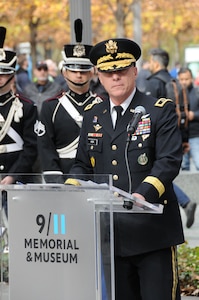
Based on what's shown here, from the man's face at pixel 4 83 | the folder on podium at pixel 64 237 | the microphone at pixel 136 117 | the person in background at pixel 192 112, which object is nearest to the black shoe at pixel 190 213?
the person in background at pixel 192 112

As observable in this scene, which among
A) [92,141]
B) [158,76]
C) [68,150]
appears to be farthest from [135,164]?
[158,76]

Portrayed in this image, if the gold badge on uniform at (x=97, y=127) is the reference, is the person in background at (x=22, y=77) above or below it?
above

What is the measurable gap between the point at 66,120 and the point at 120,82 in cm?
231

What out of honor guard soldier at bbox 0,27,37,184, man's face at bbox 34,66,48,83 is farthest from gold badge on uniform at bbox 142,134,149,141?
man's face at bbox 34,66,48,83

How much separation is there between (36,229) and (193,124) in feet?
24.5

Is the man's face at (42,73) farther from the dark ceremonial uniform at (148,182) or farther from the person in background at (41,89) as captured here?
the dark ceremonial uniform at (148,182)

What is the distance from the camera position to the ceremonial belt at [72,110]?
7149 mm

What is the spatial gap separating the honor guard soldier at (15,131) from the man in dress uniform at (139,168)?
8.21 ft

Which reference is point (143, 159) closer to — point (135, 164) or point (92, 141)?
point (135, 164)

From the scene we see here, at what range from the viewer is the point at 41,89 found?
13734 mm

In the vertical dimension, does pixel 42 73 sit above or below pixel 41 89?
above

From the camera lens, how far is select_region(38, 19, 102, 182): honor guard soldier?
7.07 meters

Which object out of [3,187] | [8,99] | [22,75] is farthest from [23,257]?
[22,75]

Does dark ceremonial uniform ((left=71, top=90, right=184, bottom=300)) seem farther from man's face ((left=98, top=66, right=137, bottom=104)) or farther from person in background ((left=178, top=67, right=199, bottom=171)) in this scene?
person in background ((left=178, top=67, right=199, bottom=171))
